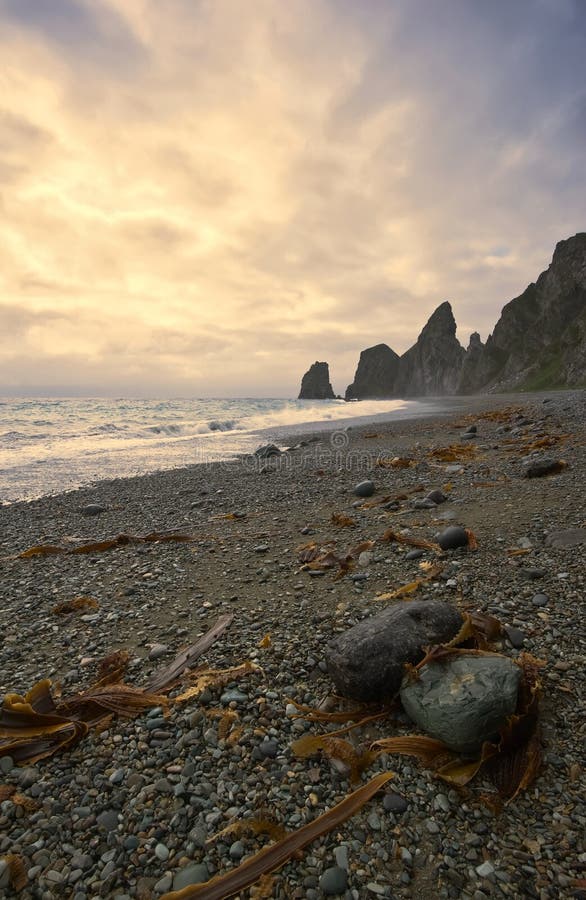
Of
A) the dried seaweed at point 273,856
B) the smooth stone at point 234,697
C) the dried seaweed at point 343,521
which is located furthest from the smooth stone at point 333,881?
the dried seaweed at point 343,521

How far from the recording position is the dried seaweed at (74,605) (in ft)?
16.3

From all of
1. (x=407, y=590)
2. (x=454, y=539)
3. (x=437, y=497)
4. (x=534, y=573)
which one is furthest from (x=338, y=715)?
(x=437, y=497)

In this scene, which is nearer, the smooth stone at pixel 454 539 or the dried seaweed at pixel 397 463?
the smooth stone at pixel 454 539

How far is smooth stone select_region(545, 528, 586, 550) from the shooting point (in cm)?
493

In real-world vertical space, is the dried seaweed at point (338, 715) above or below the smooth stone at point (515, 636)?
below

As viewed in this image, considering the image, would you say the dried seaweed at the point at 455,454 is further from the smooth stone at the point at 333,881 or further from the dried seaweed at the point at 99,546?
the smooth stone at the point at 333,881

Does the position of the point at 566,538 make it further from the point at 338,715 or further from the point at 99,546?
the point at 99,546

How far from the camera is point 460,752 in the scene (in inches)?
103

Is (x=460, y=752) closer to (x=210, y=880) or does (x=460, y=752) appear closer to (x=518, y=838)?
(x=518, y=838)

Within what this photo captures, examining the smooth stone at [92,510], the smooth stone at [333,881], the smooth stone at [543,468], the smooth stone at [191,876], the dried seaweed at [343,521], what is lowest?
the smooth stone at [92,510]

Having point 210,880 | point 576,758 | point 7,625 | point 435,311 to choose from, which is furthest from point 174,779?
point 435,311

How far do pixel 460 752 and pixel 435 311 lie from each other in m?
176

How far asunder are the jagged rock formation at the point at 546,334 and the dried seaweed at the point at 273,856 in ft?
229

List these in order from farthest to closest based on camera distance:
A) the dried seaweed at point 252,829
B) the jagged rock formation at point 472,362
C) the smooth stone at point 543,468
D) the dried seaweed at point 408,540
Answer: the jagged rock formation at point 472,362 < the smooth stone at point 543,468 < the dried seaweed at point 408,540 < the dried seaweed at point 252,829
